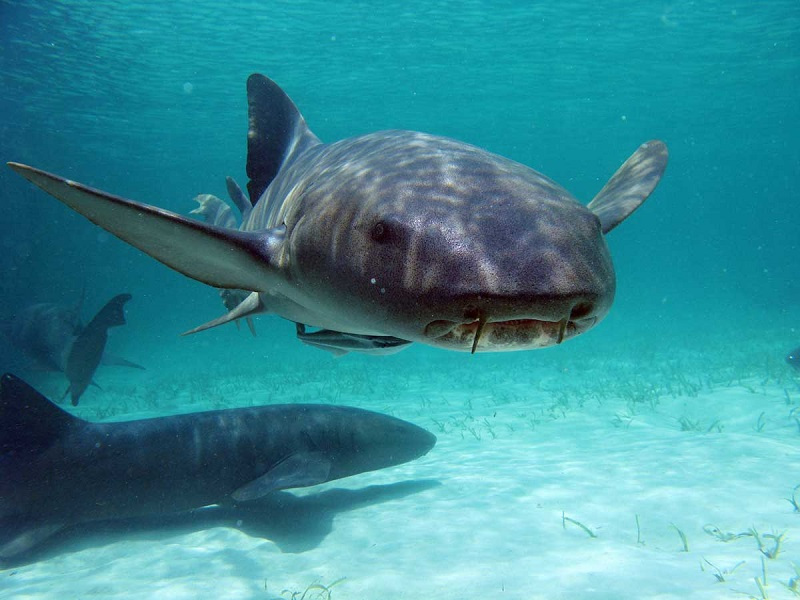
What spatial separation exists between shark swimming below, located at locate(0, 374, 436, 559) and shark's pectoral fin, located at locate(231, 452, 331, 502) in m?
0.01

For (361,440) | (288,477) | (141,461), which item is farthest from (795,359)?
(141,461)

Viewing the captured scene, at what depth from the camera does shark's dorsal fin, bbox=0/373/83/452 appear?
4.71 metres

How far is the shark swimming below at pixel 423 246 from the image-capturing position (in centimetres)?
147

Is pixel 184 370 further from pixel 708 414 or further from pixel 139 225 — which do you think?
pixel 139 225

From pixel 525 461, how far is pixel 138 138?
1407 inches

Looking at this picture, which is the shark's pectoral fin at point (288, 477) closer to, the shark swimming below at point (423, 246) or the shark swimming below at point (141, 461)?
the shark swimming below at point (141, 461)

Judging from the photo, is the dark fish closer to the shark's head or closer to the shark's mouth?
the shark's head

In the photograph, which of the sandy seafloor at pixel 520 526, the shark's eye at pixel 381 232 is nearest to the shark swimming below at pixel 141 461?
the sandy seafloor at pixel 520 526

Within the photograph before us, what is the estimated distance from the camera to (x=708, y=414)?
855 centimetres

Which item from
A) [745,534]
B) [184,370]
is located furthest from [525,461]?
[184,370]

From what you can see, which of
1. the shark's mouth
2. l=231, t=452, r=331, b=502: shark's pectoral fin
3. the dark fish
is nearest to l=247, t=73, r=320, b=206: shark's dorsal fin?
l=231, t=452, r=331, b=502: shark's pectoral fin

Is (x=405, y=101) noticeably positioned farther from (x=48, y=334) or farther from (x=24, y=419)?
(x=24, y=419)

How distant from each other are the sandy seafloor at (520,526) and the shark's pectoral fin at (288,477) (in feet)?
1.71

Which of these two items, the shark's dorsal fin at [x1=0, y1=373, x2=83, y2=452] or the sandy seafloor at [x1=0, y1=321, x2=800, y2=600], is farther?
the shark's dorsal fin at [x1=0, y1=373, x2=83, y2=452]
